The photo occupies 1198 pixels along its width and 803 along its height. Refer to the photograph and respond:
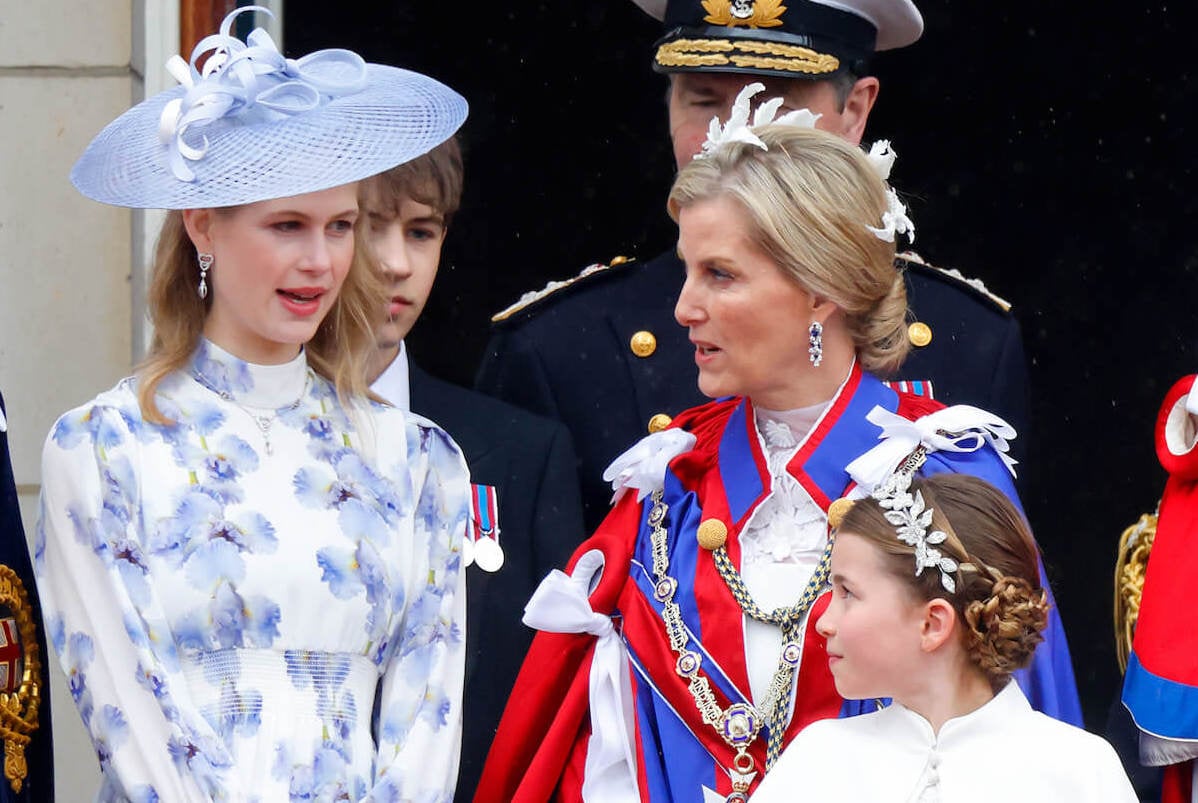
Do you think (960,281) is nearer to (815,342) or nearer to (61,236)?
(815,342)

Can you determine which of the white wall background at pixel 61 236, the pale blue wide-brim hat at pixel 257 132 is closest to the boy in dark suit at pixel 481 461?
the pale blue wide-brim hat at pixel 257 132

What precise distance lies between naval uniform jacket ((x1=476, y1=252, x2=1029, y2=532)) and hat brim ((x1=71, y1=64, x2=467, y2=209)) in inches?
28.6

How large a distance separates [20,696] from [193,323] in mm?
621

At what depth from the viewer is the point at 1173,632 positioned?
3643 millimetres

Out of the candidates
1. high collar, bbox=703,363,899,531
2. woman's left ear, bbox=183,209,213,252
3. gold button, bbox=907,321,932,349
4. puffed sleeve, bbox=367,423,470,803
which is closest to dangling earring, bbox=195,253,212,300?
woman's left ear, bbox=183,209,213,252

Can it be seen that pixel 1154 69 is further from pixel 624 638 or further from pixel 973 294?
pixel 624 638

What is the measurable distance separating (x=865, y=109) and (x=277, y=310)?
1.36m

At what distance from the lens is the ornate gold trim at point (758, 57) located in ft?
14.0

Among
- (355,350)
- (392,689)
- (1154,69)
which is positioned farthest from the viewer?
(1154,69)

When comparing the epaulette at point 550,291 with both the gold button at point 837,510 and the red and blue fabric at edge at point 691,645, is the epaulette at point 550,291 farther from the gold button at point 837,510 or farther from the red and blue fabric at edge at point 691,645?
the gold button at point 837,510

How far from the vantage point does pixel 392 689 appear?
355 centimetres

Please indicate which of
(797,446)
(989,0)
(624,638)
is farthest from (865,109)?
(989,0)

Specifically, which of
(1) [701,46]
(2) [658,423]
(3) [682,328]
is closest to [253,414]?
(2) [658,423]

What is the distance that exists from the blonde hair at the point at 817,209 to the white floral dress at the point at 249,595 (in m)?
0.66
